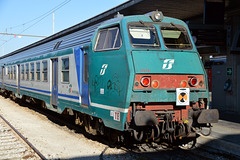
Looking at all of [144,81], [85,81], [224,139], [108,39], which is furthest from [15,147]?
[224,139]

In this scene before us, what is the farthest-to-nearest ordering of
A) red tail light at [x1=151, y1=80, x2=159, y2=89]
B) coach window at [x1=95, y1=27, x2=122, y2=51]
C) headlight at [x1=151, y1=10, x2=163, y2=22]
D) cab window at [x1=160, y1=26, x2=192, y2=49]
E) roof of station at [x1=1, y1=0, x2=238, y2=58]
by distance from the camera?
1. roof of station at [x1=1, y1=0, x2=238, y2=58]
2. headlight at [x1=151, y1=10, x2=163, y2=22]
3. cab window at [x1=160, y1=26, x2=192, y2=49]
4. coach window at [x1=95, y1=27, x2=122, y2=51]
5. red tail light at [x1=151, y1=80, x2=159, y2=89]

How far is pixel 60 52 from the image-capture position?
9344 mm

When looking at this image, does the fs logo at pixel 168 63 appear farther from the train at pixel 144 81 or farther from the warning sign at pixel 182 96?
the warning sign at pixel 182 96

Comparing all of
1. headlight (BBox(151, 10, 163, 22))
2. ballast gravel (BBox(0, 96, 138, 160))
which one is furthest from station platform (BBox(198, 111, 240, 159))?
headlight (BBox(151, 10, 163, 22))

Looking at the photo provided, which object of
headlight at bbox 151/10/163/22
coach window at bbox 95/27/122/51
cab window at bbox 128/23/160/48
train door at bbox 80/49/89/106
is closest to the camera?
cab window at bbox 128/23/160/48

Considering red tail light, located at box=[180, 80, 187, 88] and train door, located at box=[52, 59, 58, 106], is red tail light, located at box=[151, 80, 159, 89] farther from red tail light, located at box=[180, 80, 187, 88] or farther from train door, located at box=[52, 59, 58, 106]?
train door, located at box=[52, 59, 58, 106]

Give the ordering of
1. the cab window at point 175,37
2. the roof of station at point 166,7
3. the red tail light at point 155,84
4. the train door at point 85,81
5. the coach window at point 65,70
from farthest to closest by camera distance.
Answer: the roof of station at point 166,7
the coach window at point 65,70
the train door at point 85,81
the cab window at point 175,37
the red tail light at point 155,84

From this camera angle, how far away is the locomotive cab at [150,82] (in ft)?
18.9

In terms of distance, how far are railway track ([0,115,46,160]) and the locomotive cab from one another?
1994 millimetres

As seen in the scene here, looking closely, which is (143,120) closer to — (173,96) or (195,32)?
(173,96)

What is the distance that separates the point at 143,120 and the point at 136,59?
4.25ft

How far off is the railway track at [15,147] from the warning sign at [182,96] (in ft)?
10.9

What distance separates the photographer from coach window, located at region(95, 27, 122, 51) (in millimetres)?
6346

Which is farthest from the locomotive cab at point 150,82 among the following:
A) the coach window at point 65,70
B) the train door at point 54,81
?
the train door at point 54,81
